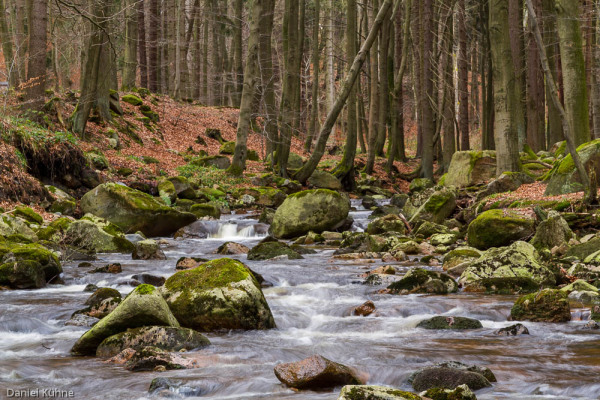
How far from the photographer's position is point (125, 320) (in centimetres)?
538

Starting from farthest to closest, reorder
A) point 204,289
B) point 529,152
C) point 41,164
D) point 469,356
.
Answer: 1. point 529,152
2. point 41,164
3. point 204,289
4. point 469,356

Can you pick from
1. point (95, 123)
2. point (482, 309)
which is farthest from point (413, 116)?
point (482, 309)

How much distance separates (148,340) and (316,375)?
5.59 ft

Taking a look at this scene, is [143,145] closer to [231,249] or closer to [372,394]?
[231,249]

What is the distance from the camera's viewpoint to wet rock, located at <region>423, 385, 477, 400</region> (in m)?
3.71

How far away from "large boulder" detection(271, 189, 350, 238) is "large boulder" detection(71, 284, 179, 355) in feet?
26.7

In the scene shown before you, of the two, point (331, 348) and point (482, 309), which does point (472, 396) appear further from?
point (482, 309)

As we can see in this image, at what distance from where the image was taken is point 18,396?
13.9 feet

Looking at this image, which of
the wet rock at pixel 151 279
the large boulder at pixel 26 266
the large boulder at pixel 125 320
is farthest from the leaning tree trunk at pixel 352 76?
the large boulder at pixel 125 320

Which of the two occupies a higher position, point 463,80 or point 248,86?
point 463,80

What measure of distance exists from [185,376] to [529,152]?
17.2m

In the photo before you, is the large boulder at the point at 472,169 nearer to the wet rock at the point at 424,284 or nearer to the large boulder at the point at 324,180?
the large boulder at the point at 324,180

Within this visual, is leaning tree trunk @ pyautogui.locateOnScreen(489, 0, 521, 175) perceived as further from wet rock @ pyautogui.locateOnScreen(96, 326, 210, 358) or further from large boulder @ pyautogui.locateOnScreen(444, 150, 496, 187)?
wet rock @ pyautogui.locateOnScreen(96, 326, 210, 358)

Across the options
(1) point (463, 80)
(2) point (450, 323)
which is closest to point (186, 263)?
(2) point (450, 323)
